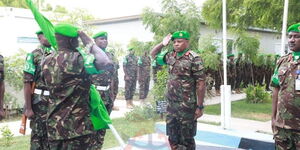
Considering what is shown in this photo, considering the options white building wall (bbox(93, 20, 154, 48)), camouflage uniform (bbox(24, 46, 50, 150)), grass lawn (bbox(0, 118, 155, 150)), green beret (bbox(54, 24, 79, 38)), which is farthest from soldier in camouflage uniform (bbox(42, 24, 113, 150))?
white building wall (bbox(93, 20, 154, 48))

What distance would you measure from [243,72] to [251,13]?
20.5ft

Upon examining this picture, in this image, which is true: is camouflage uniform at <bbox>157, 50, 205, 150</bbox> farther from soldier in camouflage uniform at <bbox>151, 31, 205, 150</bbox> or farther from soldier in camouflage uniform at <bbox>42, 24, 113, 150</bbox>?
soldier in camouflage uniform at <bbox>42, 24, 113, 150</bbox>

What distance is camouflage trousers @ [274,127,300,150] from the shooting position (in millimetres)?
3500

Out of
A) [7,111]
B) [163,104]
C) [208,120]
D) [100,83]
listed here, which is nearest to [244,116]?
[208,120]

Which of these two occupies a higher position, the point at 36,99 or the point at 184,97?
the point at 36,99

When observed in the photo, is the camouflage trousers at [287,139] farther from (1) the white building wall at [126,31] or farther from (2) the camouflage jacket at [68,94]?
(1) the white building wall at [126,31]

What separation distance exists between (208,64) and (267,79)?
594 cm

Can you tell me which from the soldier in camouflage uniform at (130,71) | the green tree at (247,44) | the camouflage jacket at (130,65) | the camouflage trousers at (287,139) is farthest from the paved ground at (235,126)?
the green tree at (247,44)

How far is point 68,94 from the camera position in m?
3.16

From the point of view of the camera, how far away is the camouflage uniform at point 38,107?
13.9 feet

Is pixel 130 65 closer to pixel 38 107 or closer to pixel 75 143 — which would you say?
pixel 38 107

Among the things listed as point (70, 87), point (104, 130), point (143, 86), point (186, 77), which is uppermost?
point (70, 87)

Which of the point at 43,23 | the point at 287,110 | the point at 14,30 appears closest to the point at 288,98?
the point at 287,110

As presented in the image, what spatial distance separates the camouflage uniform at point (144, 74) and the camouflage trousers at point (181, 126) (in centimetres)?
712
